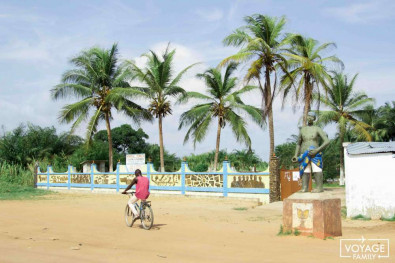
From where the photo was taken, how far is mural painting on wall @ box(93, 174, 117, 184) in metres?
27.6

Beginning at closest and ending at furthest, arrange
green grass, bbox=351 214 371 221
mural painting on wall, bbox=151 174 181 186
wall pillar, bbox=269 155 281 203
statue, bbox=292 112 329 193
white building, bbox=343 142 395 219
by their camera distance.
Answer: statue, bbox=292 112 329 193, white building, bbox=343 142 395 219, green grass, bbox=351 214 371 221, wall pillar, bbox=269 155 281 203, mural painting on wall, bbox=151 174 181 186

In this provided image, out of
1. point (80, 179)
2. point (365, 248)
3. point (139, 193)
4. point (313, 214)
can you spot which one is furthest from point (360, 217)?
point (80, 179)

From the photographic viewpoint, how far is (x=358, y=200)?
42.4ft

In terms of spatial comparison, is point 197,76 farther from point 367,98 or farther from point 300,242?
point 300,242

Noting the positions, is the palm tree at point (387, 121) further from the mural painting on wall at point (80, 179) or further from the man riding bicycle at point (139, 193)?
the man riding bicycle at point (139, 193)

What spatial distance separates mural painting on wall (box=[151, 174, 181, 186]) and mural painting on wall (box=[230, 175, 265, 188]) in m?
3.81

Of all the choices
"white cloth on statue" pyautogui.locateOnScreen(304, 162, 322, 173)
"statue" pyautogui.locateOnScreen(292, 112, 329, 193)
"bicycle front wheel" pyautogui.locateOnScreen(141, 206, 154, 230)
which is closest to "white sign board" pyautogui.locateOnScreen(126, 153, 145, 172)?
"bicycle front wheel" pyautogui.locateOnScreen(141, 206, 154, 230)

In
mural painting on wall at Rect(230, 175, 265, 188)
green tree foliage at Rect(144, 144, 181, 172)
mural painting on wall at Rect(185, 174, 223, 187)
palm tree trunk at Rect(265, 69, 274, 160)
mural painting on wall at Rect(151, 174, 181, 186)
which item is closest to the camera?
mural painting on wall at Rect(230, 175, 265, 188)

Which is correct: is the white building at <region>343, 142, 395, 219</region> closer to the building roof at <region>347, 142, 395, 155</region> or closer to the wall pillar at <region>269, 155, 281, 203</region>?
the building roof at <region>347, 142, 395, 155</region>

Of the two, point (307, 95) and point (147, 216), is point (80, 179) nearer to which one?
point (307, 95)

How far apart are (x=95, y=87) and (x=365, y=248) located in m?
23.8

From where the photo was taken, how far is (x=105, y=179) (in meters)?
28.2

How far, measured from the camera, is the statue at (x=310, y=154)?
31.1ft

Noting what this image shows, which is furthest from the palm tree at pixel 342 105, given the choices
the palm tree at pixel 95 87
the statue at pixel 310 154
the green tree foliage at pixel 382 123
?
the statue at pixel 310 154
